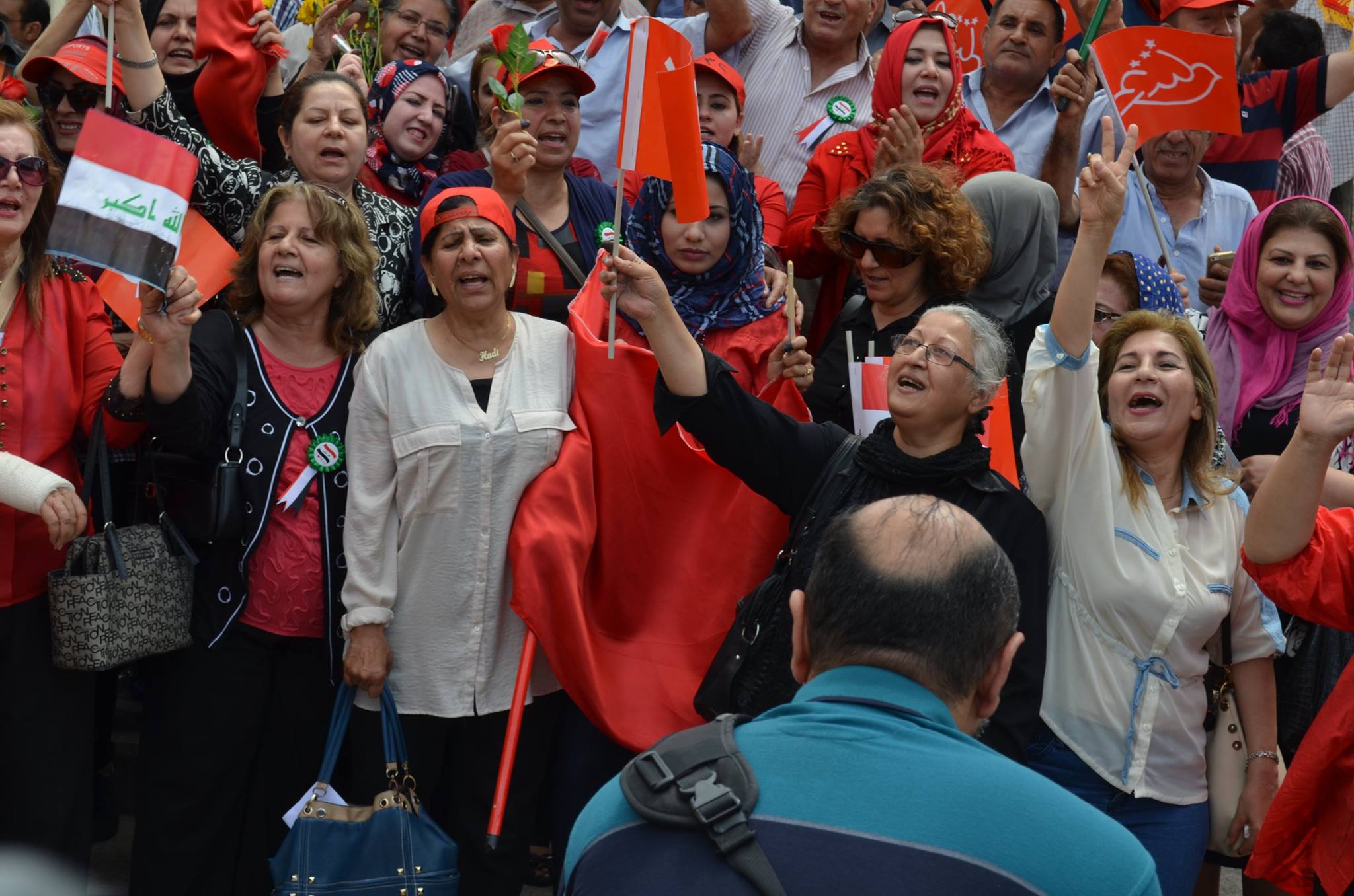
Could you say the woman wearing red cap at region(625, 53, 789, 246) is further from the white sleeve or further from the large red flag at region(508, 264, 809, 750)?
the white sleeve

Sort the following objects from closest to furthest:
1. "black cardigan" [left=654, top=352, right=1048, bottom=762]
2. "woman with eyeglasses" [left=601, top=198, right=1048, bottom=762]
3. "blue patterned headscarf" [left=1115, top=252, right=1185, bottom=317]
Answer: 1. "black cardigan" [left=654, top=352, right=1048, bottom=762]
2. "woman with eyeglasses" [left=601, top=198, right=1048, bottom=762]
3. "blue patterned headscarf" [left=1115, top=252, right=1185, bottom=317]

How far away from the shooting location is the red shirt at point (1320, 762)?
10.5 feet

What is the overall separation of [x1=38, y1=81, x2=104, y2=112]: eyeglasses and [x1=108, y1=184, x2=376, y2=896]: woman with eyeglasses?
1.09 meters

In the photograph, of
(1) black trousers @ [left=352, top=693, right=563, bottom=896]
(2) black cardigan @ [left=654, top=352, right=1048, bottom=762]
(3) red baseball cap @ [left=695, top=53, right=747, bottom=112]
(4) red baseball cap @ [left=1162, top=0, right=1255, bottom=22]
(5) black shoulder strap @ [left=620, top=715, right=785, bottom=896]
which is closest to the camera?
(5) black shoulder strap @ [left=620, top=715, right=785, bottom=896]

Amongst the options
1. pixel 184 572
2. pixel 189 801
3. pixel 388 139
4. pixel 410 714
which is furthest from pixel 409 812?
pixel 388 139

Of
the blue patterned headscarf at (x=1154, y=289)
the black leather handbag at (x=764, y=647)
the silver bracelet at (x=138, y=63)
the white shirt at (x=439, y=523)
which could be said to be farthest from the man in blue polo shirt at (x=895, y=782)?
the silver bracelet at (x=138, y=63)

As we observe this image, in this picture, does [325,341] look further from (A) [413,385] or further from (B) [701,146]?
(B) [701,146]

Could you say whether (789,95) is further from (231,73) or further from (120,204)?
(120,204)

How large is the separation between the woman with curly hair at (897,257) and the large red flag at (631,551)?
286mm

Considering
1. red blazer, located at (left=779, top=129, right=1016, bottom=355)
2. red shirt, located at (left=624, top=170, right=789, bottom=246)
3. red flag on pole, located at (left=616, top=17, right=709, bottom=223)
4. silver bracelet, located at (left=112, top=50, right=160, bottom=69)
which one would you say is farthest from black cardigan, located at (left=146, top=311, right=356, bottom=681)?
red blazer, located at (left=779, top=129, right=1016, bottom=355)

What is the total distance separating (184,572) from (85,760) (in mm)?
593

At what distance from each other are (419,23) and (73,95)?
188 centimetres

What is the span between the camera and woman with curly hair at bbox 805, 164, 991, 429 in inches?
170

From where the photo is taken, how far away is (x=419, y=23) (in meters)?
6.35
